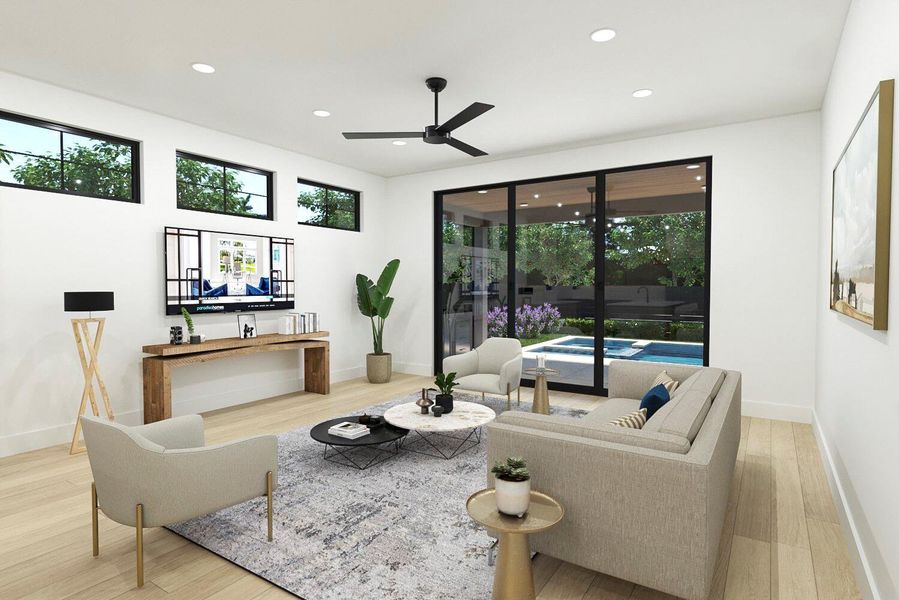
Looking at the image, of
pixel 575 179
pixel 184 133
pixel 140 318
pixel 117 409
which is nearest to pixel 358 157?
pixel 184 133

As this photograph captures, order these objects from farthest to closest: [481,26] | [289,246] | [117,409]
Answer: [289,246] → [117,409] → [481,26]

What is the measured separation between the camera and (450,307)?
7027 mm

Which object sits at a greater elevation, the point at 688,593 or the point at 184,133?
the point at 184,133


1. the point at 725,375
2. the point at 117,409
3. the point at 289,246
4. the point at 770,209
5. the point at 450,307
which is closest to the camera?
the point at 725,375

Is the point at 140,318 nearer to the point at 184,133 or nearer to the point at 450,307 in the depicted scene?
the point at 184,133

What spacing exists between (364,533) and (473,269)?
4518 mm

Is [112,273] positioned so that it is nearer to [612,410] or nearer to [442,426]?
[442,426]

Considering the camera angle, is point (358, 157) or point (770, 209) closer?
point (770, 209)

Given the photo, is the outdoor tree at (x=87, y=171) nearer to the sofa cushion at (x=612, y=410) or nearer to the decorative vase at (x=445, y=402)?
the decorative vase at (x=445, y=402)

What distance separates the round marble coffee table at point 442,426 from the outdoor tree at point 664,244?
2.66m

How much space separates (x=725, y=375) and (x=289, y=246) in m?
4.69

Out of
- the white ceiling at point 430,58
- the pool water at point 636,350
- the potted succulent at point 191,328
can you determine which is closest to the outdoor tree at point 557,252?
the pool water at point 636,350

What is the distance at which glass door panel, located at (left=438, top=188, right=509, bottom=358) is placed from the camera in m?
6.57

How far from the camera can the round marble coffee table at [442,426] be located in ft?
11.8
